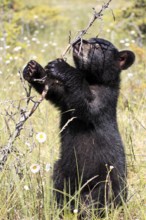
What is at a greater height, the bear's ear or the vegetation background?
the bear's ear

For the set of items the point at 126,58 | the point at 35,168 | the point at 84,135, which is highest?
the point at 126,58

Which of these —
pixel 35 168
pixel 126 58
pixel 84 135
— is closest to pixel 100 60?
pixel 126 58

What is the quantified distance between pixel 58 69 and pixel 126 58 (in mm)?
940

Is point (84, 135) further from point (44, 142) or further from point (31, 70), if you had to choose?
point (44, 142)

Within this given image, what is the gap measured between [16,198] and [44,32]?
42.1 feet

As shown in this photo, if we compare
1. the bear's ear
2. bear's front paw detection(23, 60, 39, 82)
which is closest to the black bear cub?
bear's front paw detection(23, 60, 39, 82)

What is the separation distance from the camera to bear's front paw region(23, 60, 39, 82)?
186 inches

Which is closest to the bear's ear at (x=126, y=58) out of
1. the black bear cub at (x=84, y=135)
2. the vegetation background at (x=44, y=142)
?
the black bear cub at (x=84, y=135)

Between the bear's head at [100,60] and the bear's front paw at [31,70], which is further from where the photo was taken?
the bear's head at [100,60]

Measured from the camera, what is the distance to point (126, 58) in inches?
212

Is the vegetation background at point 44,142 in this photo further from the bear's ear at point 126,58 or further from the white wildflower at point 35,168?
the bear's ear at point 126,58

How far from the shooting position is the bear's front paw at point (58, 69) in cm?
474

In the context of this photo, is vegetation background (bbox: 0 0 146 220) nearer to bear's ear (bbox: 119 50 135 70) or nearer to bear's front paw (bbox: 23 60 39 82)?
bear's front paw (bbox: 23 60 39 82)

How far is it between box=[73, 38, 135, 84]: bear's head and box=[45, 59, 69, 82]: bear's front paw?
1.37 feet
